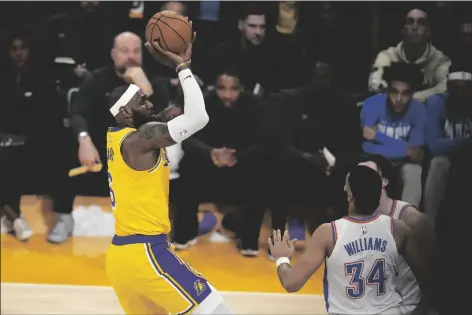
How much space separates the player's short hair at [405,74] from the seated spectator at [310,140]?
1.12ft

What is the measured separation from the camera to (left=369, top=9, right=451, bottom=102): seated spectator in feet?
18.8

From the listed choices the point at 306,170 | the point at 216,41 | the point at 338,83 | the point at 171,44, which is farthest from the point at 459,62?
the point at 171,44

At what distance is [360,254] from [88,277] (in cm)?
287

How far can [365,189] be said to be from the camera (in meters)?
3.21

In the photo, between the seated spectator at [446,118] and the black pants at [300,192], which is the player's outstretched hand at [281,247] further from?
the black pants at [300,192]

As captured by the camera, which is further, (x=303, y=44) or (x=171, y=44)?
(x=303, y=44)

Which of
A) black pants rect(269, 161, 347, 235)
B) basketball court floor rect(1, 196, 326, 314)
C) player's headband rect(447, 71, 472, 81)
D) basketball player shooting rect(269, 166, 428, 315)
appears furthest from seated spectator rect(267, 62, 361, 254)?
basketball player shooting rect(269, 166, 428, 315)

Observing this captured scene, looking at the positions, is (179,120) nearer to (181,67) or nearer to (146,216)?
(181,67)

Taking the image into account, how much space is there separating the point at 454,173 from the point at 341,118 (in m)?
3.48

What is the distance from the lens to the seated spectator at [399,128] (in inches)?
216

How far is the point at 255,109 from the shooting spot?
5867 millimetres

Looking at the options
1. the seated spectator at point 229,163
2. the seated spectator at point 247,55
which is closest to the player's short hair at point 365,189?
the seated spectator at point 229,163

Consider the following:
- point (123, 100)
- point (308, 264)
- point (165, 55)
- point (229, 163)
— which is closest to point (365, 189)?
point (308, 264)

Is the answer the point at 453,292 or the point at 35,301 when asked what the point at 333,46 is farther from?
the point at 453,292
